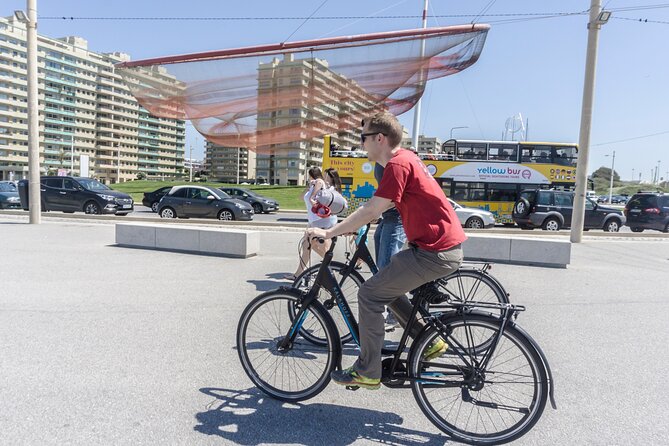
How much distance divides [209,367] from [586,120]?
12.6 metres

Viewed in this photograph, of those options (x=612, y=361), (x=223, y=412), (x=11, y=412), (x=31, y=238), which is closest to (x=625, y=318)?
(x=612, y=361)

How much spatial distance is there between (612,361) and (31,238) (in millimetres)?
11899

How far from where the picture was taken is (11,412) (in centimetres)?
278

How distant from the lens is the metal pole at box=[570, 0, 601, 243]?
12.0 metres

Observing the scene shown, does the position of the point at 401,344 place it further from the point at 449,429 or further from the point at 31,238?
the point at 31,238

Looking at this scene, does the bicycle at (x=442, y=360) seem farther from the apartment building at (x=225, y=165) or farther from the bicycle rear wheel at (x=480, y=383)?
the apartment building at (x=225, y=165)

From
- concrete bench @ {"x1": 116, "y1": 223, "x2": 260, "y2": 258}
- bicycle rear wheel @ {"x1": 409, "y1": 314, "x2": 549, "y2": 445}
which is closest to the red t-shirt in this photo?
bicycle rear wheel @ {"x1": 409, "y1": 314, "x2": 549, "y2": 445}

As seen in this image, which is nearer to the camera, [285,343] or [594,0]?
[285,343]

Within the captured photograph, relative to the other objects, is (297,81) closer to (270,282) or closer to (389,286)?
(270,282)

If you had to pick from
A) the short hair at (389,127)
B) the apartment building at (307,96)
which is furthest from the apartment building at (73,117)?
the short hair at (389,127)

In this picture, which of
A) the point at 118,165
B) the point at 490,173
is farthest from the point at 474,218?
the point at 118,165

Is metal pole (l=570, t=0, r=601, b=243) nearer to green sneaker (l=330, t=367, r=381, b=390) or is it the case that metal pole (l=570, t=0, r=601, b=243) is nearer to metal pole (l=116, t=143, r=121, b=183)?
green sneaker (l=330, t=367, r=381, b=390)

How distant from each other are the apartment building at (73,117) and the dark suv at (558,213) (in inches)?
3479

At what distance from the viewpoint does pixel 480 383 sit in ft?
8.71
